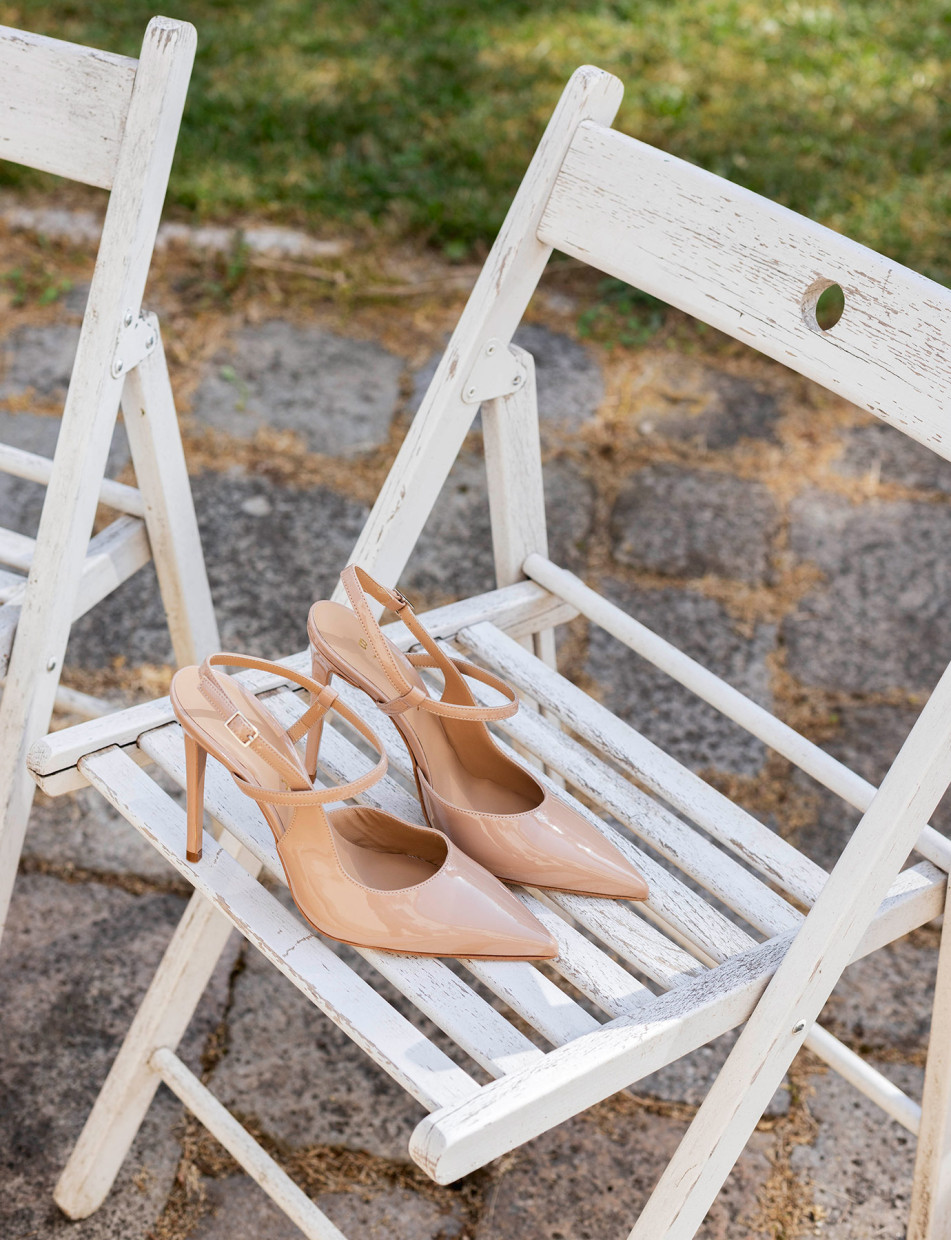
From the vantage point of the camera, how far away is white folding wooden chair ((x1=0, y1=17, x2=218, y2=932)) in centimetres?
133

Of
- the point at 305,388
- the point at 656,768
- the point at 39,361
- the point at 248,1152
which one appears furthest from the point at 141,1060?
the point at 39,361

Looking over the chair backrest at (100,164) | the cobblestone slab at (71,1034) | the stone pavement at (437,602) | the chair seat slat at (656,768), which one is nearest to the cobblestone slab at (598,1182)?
the stone pavement at (437,602)

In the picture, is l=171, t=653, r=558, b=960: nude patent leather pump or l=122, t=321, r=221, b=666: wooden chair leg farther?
l=122, t=321, r=221, b=666: wooden chair leg

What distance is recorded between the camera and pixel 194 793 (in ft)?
3.80

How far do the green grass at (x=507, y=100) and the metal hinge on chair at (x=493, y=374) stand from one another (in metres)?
1.76

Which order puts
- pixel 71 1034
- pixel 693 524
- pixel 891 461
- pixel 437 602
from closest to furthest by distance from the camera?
pixel 71 1034, pixel 437 602, pixel 693 524, pixel 891 461

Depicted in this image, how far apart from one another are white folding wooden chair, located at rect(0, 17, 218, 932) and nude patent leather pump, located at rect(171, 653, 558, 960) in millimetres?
247

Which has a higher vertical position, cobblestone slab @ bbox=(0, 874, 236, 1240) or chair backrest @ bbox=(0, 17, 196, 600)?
chair backrest @ bbox=(0, 17, 196, 600)

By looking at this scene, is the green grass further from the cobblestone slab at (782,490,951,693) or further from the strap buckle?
the strap buckle

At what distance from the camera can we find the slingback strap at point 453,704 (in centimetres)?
124

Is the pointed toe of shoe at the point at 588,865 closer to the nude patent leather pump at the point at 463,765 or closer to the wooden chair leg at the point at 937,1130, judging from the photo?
the nude patent leather pump at the point at 463,765

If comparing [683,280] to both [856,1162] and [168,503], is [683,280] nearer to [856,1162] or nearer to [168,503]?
[168,503]

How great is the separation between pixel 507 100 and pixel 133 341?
2.46 meters

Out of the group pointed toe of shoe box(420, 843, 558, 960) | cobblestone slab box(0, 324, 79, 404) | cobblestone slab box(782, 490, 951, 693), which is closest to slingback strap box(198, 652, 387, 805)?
pointed toe of shoe box(420, 843, 558, 960)
